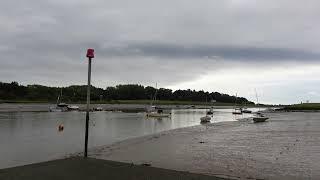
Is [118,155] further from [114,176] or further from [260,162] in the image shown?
[114,176]

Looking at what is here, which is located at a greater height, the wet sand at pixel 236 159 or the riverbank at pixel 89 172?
the riverbank at pixel 89 172

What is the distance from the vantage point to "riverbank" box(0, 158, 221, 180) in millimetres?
12359

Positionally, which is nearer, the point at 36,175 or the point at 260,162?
the point at 36,175

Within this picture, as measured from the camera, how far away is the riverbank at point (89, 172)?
12359 mm

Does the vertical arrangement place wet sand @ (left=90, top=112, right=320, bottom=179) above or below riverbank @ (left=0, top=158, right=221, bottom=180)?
below

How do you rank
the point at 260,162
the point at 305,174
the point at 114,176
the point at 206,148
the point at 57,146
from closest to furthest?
the point at 114,176
the point at 305,174
the point at 260,162
the point at 206,148
the point at 57,146

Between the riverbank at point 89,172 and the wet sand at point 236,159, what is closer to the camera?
the riverbank at point 89,172

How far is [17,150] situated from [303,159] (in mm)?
17868

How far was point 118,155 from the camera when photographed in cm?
2462

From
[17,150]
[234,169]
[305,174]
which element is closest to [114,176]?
[234,169]

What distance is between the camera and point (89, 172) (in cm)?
1313

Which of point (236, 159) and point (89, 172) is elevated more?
point (89, 172)

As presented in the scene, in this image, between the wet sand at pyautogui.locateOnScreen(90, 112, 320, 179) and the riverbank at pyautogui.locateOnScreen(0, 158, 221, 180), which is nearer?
the riverbank at pyautogui.locateOnScreen(0, 158, 221, 180)

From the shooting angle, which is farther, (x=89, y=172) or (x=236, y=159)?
(x=236, y=159)
